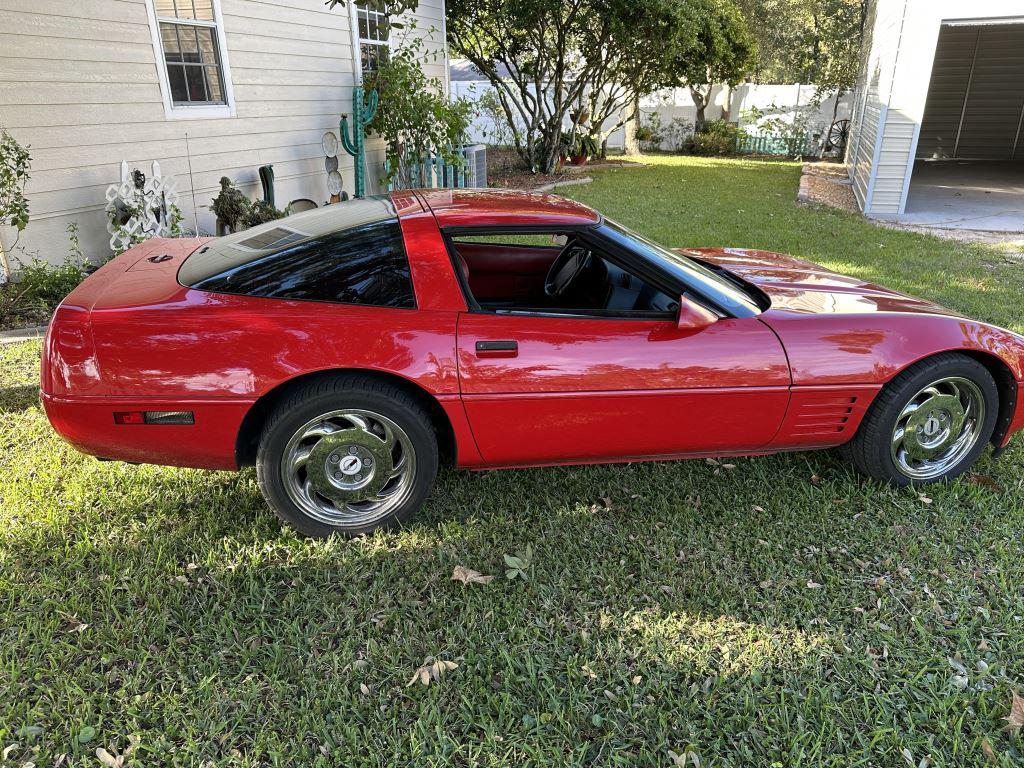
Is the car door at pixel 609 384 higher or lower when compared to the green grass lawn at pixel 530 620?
higher

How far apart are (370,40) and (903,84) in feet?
25.5

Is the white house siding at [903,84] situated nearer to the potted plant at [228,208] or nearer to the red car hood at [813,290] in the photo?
the red car hood at [813,290]

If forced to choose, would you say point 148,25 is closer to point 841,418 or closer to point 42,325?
point 42,325

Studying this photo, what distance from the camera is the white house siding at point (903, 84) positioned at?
31.0ft

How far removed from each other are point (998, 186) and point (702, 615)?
1567cm

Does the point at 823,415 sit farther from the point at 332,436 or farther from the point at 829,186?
the point at 829,186

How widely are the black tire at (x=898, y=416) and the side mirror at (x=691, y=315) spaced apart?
98 cm

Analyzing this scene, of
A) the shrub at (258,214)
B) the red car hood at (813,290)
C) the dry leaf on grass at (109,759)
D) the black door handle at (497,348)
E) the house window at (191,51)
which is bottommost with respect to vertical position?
the dry leaf on grass at (109,759)

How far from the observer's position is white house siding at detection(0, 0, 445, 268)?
575cm

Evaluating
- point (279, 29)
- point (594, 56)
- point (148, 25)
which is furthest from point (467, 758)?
point (594, 56)

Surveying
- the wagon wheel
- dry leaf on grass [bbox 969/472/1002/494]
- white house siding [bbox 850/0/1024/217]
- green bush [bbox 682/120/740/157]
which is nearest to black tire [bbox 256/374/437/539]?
dry leaf on grass [bbox 969/472/1002/494]

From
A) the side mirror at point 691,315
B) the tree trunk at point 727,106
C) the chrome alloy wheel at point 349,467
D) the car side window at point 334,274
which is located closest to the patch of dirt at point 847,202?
the tree trunk at point 727,106

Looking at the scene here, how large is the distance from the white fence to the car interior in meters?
17.9

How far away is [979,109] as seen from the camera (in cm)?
1961
